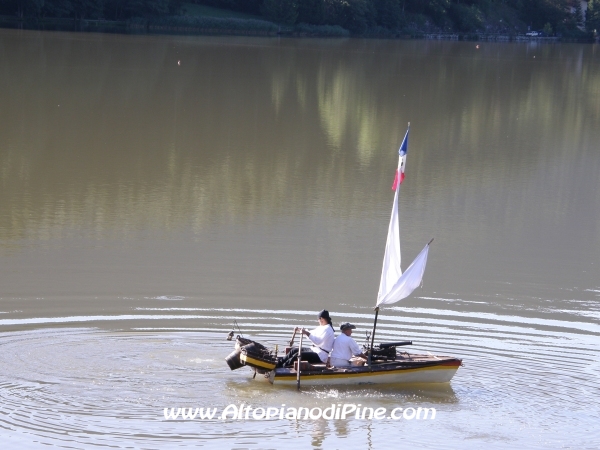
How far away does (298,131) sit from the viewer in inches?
1398

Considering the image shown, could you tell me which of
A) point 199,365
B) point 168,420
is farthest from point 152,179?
point 168,420

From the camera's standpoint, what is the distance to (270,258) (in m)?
19.2

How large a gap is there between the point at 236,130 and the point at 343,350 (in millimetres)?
21981

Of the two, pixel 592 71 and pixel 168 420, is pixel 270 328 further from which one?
pixel 592 71

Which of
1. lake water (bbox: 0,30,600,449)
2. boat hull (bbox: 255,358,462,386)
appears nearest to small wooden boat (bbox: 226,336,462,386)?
boat hull (bbox: 255,358,462,386)

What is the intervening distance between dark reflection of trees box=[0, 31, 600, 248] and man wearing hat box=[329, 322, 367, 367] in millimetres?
8099

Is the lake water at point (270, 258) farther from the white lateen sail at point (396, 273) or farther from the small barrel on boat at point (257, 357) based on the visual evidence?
the white lateen sail at point (396, 273)

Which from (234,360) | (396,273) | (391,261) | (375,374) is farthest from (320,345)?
(391,261)

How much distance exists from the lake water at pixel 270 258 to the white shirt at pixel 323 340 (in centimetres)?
53

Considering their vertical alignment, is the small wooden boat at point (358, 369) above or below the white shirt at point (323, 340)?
below

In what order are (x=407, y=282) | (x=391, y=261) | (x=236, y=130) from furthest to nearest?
(x=236, y=130)
(x=391, y=261)
(x=407, y=282)

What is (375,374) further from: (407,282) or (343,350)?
(407,282)

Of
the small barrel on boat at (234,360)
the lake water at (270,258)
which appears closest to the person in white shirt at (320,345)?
the lake water at (270,258)

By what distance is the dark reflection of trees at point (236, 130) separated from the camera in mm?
23844
